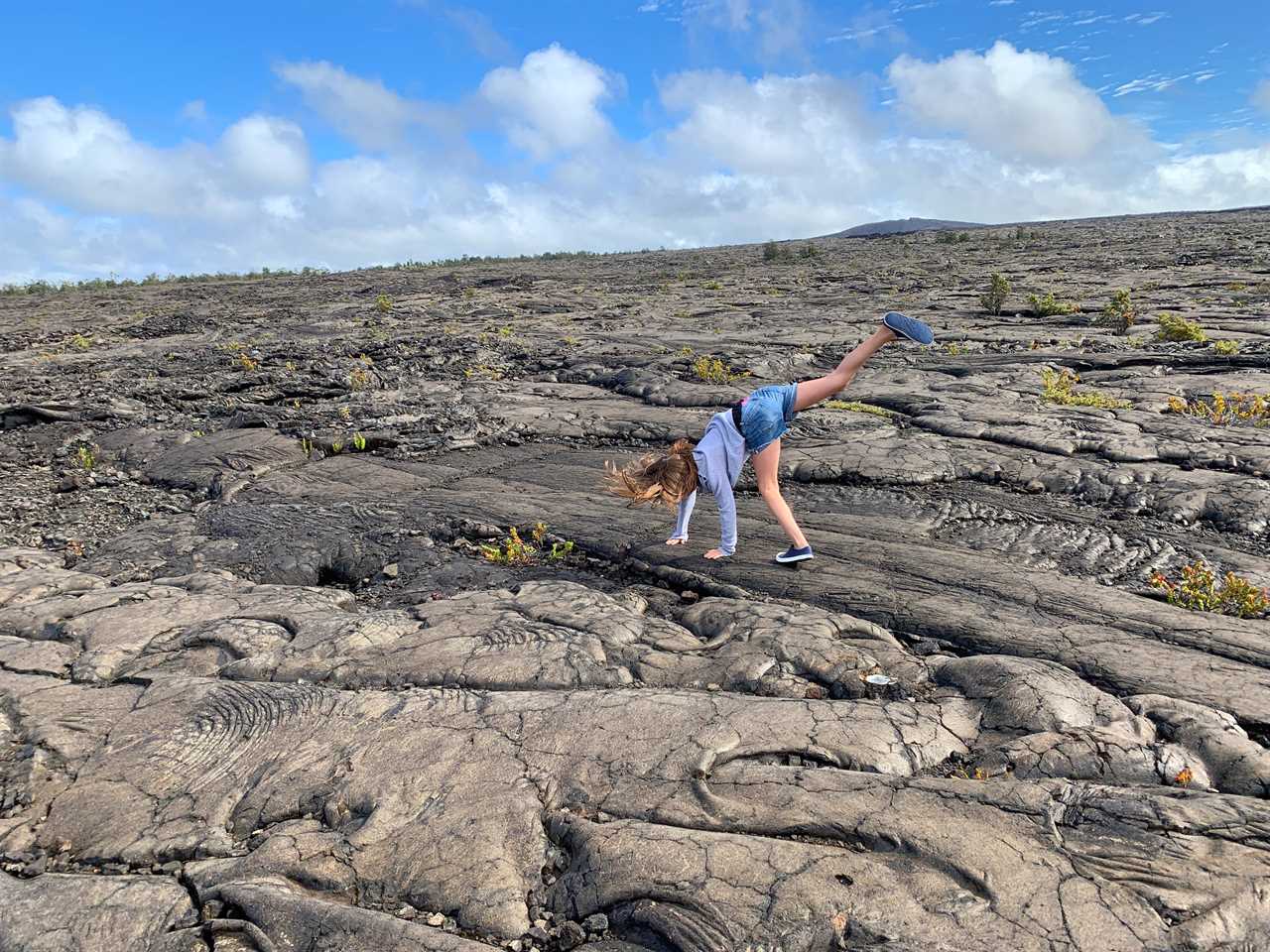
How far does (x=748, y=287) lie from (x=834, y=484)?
23077 millimetres

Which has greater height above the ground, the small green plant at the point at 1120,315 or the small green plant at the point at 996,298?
the small green plant at the point at 996,298

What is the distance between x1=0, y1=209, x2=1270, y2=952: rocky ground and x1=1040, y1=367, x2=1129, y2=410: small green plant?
0.40 meters

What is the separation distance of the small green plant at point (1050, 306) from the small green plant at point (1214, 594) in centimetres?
1589

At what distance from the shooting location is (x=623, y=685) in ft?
16.7

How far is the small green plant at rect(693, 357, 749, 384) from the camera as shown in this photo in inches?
565

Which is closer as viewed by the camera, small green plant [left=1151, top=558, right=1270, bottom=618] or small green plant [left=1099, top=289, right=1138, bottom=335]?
small green plant [left=1151, top=558, right=1270, bottom=618]

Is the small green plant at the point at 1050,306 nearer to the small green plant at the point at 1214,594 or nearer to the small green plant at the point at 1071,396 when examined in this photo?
the small green plant at the point at 1071,396

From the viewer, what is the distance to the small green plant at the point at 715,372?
14.4m

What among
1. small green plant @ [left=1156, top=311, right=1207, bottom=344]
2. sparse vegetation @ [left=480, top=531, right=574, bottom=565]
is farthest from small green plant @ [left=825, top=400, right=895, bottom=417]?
small green plant @ [left=1156, top=311, right=1207, bottom=344]

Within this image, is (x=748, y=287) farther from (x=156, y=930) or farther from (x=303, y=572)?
(x=156, y=930)

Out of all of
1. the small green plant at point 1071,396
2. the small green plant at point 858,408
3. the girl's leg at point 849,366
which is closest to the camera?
the girl's leg at point 849,366

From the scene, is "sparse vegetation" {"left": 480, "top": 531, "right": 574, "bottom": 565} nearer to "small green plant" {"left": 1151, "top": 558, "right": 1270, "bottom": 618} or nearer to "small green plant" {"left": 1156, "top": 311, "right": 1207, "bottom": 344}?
"small green plant" {"left": 1151, "top": 558, "right": 1270, "bottom": 618}

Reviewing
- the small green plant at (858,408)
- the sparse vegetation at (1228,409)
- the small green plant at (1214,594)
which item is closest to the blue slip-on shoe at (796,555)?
the small green plant at (1214,594)

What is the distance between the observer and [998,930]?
3057 mm
